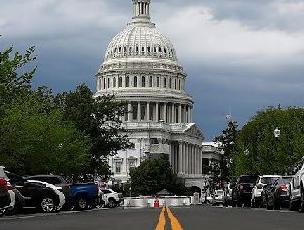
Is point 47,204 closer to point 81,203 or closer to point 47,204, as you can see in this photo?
point 47,204

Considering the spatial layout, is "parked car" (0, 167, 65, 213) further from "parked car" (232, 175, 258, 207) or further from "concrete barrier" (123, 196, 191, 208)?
"concrete barrier" (123, 196, 191, 208)

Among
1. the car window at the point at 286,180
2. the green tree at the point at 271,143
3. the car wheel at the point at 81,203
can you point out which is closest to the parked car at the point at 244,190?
the car wheel at the point at 81,203

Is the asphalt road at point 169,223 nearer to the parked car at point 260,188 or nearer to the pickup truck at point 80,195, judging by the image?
the pickup truck at point 80,195

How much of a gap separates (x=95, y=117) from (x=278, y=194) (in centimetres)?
5221

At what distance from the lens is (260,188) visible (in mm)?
46062

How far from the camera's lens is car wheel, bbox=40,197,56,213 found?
39.0 m

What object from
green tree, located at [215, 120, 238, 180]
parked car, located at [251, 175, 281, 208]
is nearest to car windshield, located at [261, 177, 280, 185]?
parked car, located at [251, 175, 281, 208]

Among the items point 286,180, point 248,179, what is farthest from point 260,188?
point 248,179

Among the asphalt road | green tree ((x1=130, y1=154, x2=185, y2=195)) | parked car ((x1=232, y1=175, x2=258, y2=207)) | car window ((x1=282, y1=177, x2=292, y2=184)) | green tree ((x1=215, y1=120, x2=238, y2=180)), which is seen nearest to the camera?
the asphalt road

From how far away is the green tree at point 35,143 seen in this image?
50938 millimetres

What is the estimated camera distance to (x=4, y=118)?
166ft

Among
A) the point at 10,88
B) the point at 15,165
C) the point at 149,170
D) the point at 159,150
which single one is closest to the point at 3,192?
the point at 10,88

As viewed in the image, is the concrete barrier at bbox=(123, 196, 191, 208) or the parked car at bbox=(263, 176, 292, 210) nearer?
the parked car at bbox=(263, 176, 292, 210)

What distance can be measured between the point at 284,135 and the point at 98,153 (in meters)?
17.3
